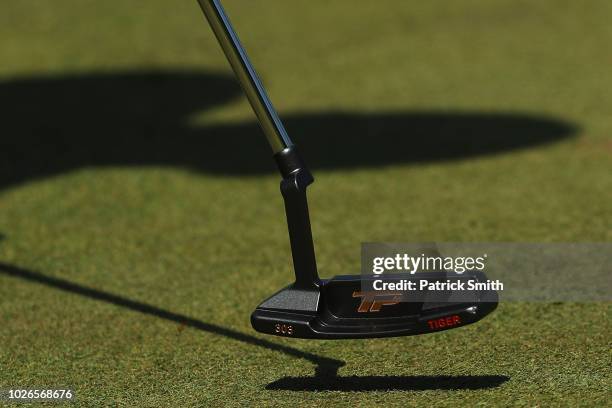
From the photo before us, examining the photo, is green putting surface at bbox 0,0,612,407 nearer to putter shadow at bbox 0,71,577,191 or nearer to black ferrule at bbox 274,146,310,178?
putter shadow at bbox 0,71,577,191

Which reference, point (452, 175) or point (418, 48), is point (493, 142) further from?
point (418, 48)

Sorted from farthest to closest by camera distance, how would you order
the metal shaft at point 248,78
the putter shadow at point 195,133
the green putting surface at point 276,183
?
the putter shadow at point 195,133 < the green putting surface at point 276,183 < the metal shaft at point 248,78

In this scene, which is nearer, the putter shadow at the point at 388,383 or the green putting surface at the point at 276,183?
the putter shadow at the point at 388,383

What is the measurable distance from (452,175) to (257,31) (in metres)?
3.83

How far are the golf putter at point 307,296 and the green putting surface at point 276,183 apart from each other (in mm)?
225

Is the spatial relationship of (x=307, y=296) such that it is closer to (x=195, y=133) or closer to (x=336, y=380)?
(x=336, y=380)

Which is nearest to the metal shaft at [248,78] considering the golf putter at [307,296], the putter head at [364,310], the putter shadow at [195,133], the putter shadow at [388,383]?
the golf putter at [307,296]

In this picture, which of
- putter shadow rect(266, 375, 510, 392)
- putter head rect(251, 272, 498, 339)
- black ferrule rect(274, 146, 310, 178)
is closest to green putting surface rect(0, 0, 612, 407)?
putter shadow rect(266, 375, 510, 392)

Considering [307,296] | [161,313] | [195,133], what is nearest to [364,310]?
[307,296]

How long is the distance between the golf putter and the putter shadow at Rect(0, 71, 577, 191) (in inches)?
122

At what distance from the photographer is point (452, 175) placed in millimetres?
6043

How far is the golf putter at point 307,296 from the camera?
3.07 m

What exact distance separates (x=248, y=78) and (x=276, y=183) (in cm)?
285

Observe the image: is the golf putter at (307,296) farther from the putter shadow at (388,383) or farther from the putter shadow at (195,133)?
the putter shadow at (195,133)
